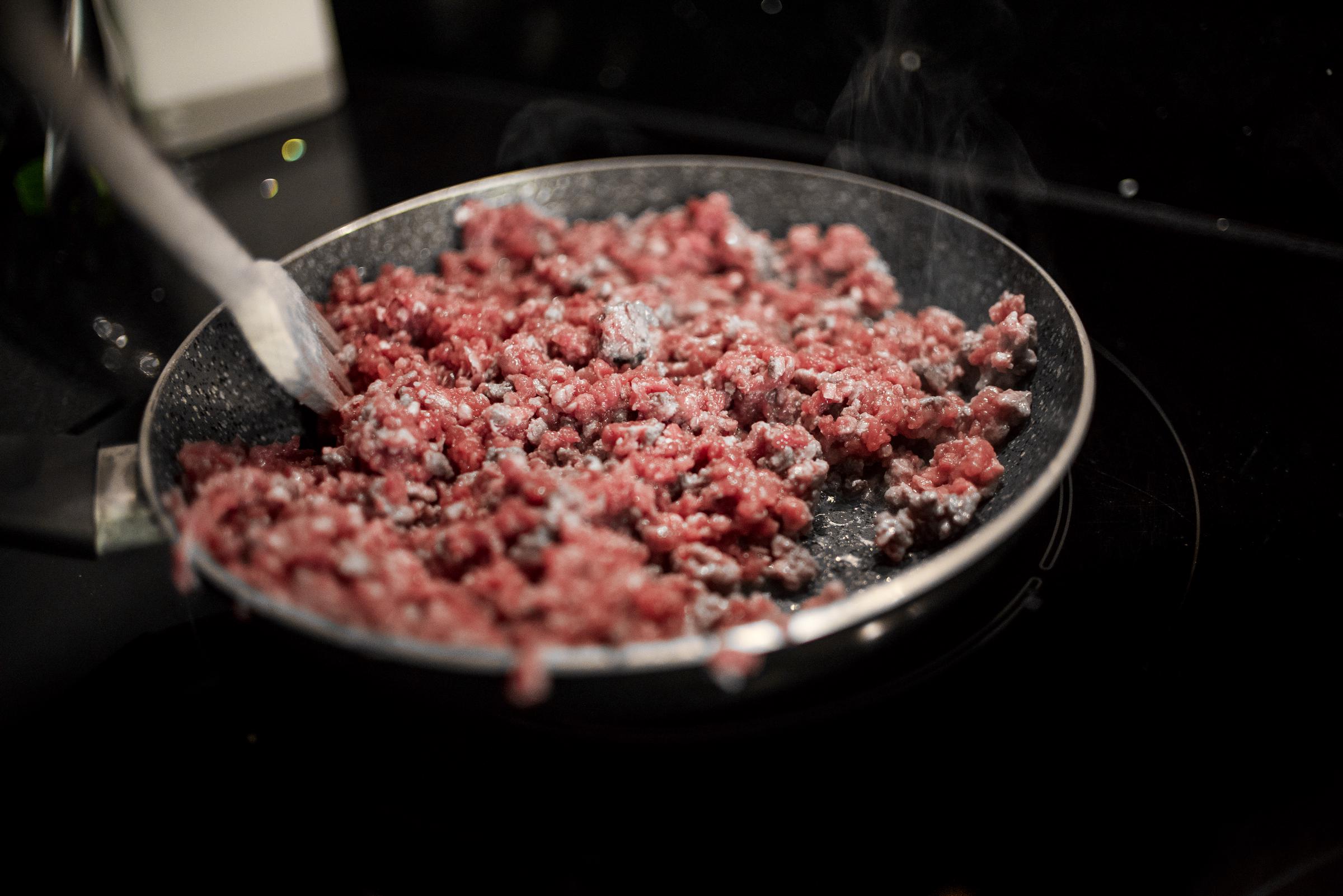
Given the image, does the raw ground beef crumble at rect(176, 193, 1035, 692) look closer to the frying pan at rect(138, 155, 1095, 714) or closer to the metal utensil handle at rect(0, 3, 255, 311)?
the frying pan at rect(138, 155, 1095, 714)

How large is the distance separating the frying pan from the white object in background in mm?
943

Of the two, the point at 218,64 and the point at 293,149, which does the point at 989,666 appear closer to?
the point at 293,149

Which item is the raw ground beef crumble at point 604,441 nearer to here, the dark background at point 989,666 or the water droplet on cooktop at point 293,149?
the dark background at point 989,666

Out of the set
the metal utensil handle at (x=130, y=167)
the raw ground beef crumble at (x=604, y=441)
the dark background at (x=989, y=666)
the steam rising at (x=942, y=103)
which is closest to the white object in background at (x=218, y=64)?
the dark background at (x=989, y=666)

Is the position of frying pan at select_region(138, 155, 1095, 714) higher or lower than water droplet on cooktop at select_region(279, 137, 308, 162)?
lower

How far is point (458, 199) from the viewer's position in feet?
5.14

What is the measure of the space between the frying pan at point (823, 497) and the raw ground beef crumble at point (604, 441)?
0.03 metres

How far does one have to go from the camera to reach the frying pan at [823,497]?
2.45ft

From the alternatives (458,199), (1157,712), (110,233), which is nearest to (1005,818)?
(1157,712)

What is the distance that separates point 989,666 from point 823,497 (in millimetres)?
319

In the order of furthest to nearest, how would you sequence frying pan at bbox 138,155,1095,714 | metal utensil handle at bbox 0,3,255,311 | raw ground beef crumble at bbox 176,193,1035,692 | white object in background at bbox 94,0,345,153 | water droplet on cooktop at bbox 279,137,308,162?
water droplet on cooktop at bbox 279,137,308,162
white object in background at bbox 94,0,345,153
metal utensil handle at bbox 0,3,255,311
raw ground beef crumble at bbox 176,193,1035,692
frying pan at bbox 138,155,1095,714

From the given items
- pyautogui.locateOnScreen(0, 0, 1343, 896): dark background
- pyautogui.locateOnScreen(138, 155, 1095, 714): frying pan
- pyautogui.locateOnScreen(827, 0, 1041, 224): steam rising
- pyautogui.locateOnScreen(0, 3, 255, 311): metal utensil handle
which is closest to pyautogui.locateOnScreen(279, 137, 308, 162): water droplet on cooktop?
pyautogui.locateOnScreen(0, 0, 1343, 896): dark background

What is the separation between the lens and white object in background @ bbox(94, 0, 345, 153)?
75.3 inches

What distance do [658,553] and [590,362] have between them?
0.37 metres
